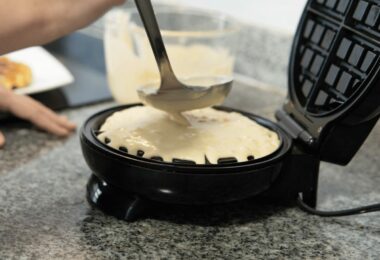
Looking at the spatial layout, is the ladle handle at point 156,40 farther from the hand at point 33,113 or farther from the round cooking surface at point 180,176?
the hand at point 33,113

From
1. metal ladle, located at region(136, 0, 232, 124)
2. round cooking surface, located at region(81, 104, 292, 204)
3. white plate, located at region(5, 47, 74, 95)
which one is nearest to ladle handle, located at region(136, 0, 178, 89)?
metal ladle, located at region(136, 0, 232, 124)

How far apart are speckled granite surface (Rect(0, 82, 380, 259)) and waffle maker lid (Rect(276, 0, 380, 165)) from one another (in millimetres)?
97

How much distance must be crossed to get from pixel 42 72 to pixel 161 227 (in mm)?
572

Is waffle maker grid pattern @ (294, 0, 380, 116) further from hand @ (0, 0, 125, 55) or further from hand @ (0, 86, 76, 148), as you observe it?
hand @ (0, 86, 76, 148)

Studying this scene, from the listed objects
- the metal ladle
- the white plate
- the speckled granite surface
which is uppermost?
the metal ladle

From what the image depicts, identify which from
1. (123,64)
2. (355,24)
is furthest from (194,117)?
(123,64)

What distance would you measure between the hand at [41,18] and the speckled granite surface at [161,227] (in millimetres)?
211

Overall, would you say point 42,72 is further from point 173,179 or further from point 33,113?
point 173,179

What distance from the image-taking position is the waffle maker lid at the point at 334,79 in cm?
63

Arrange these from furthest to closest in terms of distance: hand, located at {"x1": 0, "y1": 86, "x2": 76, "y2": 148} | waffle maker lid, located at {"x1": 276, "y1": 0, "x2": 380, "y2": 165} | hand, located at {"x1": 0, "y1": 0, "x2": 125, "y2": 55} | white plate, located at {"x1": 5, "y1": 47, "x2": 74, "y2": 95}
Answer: white plate, located at {"x1": 5, "y1": 47, "x2": 74, "y2": 95}, hand, located at {"x1": 0, "y1": 86, "x2": 76, "y2": 148}, waffle maker lid, located at {"x1": 276, "y1": 0, "x2": 380, "y2": 165}, hand, located at {"x1": 0, "y1": 0, "x2": 125, "y2": 55}

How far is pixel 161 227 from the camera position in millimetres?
646

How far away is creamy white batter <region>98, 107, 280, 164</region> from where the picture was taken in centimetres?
63

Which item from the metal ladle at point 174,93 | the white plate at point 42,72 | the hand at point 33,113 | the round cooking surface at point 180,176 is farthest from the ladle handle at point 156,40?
the white plate at point 42,72

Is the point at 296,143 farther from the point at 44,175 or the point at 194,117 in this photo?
the point at 44,175
